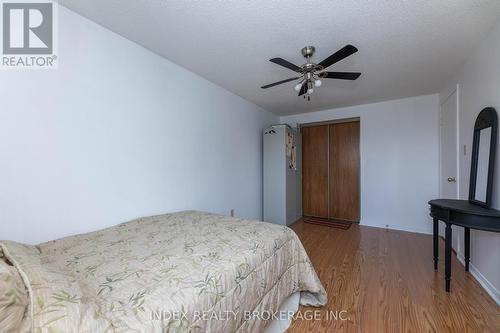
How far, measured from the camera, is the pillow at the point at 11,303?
556mm

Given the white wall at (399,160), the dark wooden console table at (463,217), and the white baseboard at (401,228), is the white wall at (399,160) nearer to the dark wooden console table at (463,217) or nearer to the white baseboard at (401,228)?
the white baseboard at (401,228)

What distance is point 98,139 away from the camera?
1716mm

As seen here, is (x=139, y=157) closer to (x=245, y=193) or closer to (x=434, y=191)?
(x=245, y=193)

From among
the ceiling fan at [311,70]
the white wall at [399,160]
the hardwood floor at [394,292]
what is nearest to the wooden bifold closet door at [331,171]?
the white wall at [399,160]

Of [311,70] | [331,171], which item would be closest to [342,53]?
[311,70]

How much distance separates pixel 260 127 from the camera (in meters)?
4.09

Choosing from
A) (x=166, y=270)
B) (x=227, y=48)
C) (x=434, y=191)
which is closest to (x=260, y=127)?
(x=227, y=48)

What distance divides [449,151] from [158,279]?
12.1 ft

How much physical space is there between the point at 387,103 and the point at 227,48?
316cm

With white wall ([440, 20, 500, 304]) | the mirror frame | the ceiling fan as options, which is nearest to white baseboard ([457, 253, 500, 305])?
white wall ([440, 20, 500, 304])

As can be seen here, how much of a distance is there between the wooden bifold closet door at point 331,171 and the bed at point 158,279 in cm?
279

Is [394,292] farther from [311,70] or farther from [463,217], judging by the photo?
[311,70]

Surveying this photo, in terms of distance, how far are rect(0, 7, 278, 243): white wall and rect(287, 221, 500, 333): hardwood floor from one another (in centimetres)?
171

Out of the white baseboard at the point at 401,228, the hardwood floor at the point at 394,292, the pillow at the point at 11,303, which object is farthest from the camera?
the white baseboard at the point at 401,228
